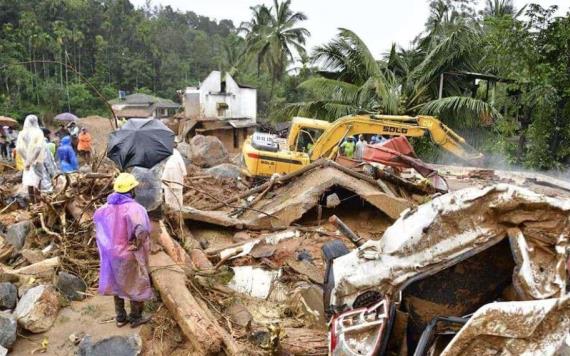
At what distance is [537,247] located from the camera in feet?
9.04

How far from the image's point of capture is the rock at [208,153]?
680 inches

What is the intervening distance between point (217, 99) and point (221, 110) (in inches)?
30.5

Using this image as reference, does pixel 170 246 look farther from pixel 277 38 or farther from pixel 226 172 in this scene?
pixel 277 38

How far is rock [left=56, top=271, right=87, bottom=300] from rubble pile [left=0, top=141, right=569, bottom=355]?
0.04ft

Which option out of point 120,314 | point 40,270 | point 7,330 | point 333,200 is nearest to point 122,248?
point 120,314

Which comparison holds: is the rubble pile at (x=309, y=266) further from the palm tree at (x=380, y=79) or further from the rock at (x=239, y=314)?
the palm tree at (x=380, y=79)

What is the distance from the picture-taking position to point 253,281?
18.3 feet

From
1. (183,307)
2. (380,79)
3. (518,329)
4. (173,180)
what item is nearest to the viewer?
(518,329)

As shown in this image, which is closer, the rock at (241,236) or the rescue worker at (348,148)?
the rock at (241,236)

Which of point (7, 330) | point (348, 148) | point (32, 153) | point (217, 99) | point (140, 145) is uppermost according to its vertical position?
point (217, 99)

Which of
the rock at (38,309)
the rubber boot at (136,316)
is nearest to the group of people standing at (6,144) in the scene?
the rock at (38,309)

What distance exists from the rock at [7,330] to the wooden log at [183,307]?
1.25m

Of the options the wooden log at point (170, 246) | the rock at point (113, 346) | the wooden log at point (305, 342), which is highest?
the wooden log at point (170, 246)

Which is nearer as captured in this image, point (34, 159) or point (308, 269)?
point (308, 269)
